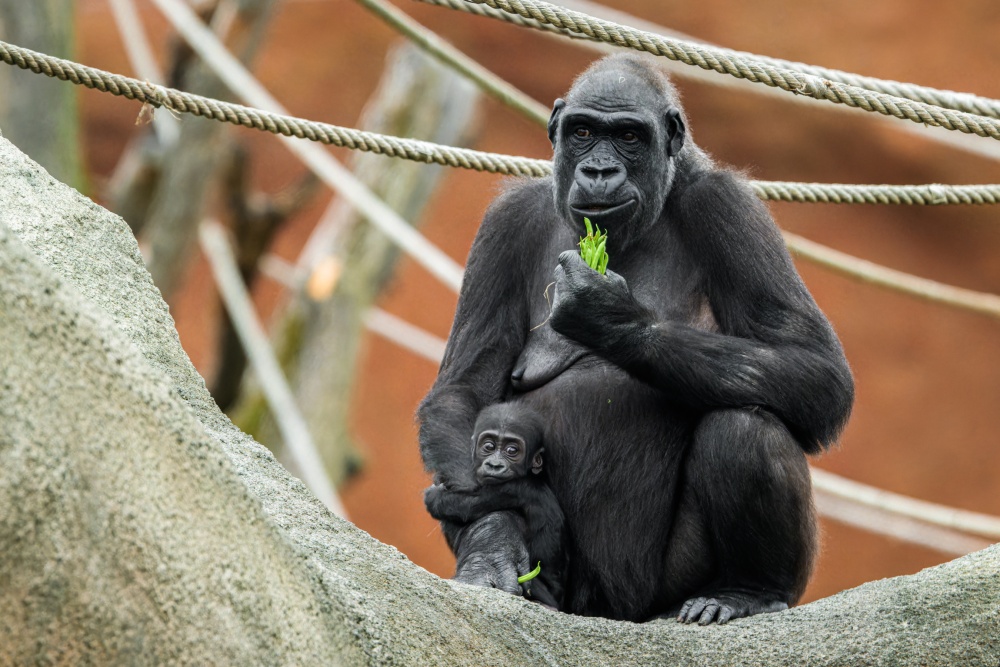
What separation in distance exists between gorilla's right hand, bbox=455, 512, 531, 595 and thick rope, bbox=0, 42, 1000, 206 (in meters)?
1.06

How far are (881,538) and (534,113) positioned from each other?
Answer: 27.0 ft


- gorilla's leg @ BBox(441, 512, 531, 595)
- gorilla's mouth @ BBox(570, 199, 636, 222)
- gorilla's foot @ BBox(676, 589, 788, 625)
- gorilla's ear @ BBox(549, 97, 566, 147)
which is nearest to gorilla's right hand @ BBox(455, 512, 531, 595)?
gorilla's leg @ BBox(441, 512, 531, 595)

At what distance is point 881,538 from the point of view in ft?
40.0

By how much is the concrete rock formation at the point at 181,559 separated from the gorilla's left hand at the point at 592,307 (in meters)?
0.69

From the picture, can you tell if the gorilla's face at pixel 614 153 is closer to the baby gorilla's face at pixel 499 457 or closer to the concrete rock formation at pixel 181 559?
the baby gorilla's face at pixel 499 457

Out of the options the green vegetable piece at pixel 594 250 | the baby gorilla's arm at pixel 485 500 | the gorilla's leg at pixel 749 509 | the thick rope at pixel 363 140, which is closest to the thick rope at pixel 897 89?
the green vegetable piece at pixel 594 250

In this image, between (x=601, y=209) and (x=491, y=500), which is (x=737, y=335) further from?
(x=491, y=500)

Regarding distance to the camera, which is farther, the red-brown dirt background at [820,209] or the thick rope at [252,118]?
the red-brown dirt background at [820,209]

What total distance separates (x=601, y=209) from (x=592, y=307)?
0.31 metres

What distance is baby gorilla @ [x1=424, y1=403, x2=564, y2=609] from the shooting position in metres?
3.38

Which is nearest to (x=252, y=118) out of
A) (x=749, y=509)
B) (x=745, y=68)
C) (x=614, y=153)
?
(x=614, y=153)

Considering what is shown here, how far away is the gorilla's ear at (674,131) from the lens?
3588 mm

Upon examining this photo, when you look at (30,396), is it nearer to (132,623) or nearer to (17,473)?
(17,473)

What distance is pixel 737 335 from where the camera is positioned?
3.43m
